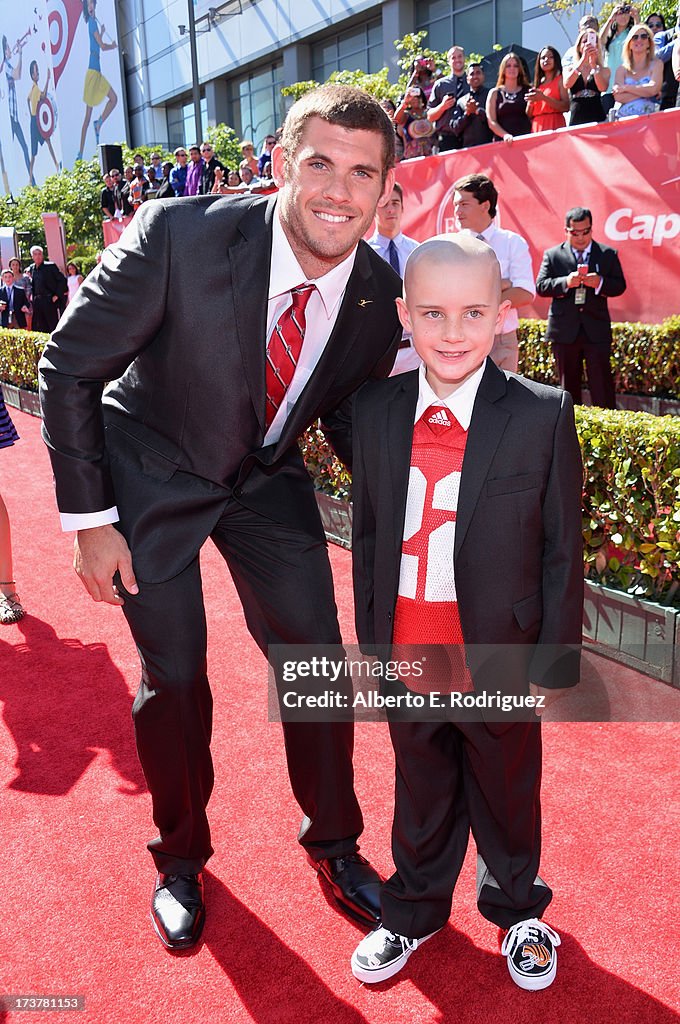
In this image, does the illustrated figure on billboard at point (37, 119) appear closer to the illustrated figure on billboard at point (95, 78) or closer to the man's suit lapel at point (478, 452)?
the illustrated figure on billboard at point (95, 78)

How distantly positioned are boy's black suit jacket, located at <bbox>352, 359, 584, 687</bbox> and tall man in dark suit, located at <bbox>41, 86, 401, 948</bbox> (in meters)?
0.34

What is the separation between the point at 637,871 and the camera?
8.67 feet

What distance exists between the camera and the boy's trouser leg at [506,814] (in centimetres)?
224

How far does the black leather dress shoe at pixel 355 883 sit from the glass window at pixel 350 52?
30286 mm

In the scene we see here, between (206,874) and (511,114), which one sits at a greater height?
(511,114)

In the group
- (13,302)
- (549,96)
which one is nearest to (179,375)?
(549,96)

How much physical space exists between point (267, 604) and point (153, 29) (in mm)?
47070

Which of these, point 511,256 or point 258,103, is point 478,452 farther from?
point 258,103

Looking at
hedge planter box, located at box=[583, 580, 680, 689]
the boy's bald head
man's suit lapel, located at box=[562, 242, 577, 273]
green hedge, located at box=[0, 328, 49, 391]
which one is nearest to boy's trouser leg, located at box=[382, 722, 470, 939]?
the boy's bald head

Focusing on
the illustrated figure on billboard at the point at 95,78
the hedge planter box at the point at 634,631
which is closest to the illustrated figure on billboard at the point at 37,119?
the illustrated figure on billboard at the point at 95,78

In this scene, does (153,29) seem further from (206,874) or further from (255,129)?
(206,874)

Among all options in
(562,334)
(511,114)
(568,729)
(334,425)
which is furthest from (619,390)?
(334,425)

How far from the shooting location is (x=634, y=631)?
12.9ft

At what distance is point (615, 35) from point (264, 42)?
27545 millimetres
